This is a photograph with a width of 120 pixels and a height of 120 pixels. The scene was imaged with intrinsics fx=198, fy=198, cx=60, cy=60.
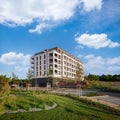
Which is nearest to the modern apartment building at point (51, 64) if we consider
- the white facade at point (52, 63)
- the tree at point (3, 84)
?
the white facade at point (52, 63)

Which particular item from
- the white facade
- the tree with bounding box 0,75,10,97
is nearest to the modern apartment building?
the white facade

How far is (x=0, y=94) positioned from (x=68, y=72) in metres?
73.1

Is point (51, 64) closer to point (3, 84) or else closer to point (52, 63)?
point (52, 63)

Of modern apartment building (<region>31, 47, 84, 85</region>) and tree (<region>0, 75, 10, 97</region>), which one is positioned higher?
modern apartment building (<region>31, 47, 84, 85</region>)

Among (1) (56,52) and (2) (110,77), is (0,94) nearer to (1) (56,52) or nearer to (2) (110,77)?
(1) (56,52)

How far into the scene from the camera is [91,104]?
19.0 metres

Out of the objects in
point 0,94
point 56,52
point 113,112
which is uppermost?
point 56,52

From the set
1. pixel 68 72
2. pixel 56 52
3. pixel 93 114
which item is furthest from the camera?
pixel 68 72

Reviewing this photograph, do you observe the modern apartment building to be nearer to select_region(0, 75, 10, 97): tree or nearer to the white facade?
the white facade

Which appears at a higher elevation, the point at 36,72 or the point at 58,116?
the point at 36,72

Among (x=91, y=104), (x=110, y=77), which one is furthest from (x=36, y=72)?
(x=91, y=104)

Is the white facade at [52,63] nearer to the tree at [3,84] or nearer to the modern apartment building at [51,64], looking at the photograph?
the modern apartment building at [51,64]

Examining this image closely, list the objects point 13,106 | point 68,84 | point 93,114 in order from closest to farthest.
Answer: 1. point 93,114
2. point 13,106
3. point 68,84

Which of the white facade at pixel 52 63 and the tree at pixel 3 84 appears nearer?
the tree at pixel 3 84
